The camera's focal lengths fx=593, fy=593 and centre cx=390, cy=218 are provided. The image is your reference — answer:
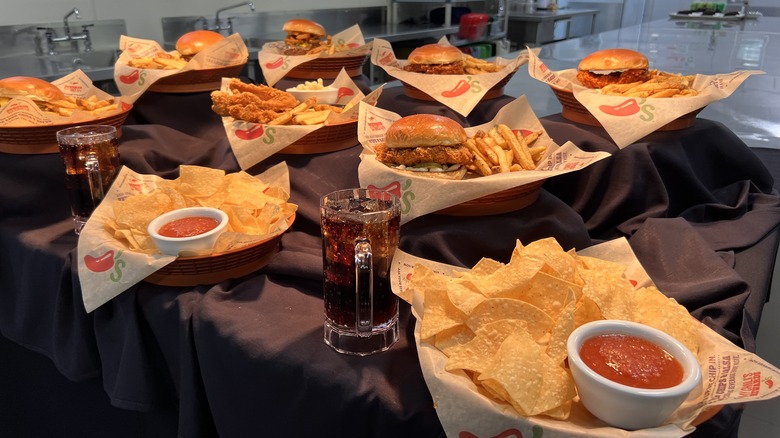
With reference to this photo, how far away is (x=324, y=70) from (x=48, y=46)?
2.43 metres

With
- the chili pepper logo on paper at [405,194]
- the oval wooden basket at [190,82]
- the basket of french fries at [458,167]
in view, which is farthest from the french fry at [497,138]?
the oval wooden basket at [190,82]

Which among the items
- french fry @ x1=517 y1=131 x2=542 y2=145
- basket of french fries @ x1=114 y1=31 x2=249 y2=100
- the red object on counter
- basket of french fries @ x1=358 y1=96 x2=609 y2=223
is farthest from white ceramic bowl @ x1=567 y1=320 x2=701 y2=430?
the red object on counter

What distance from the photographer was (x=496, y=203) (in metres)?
1.52

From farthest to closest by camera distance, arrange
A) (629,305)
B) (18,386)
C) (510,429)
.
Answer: (18,386), (629,305), (510,429)

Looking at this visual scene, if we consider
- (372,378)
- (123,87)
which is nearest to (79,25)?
(123,87)

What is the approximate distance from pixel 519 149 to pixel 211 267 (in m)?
0.88

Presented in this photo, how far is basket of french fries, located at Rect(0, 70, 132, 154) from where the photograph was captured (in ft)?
5.99

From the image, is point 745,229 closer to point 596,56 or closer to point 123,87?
point 596,56

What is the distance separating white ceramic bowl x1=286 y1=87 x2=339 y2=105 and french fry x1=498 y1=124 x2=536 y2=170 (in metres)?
0.75

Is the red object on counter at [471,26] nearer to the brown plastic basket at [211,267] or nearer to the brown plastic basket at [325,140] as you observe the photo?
the brown plastic basket at [325,140]

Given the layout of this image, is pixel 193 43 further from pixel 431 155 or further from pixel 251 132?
pixel 431 155

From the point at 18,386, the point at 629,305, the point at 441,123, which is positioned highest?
the point at 441,123

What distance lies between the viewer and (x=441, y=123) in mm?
1616

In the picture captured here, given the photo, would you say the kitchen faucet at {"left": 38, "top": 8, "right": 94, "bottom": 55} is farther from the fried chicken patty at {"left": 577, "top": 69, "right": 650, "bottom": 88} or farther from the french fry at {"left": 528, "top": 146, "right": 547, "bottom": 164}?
the french fry at {"left": 528, "top": 146, "right": 547, "bottom": 164}
